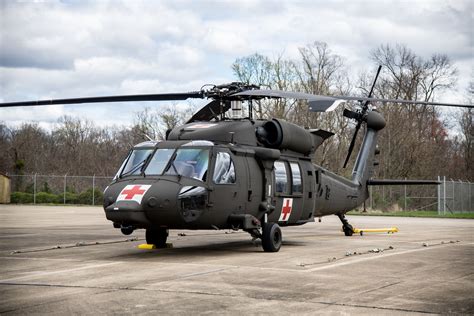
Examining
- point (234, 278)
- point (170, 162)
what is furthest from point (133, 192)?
point (234, 278)

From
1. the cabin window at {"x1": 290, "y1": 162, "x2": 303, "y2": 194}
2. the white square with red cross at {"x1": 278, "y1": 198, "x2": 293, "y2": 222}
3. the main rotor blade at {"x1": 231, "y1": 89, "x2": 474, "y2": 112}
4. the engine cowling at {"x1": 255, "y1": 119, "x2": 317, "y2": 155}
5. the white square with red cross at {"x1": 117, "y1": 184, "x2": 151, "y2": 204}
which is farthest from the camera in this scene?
the cabin window at {"x1": 290, "y1": 162, "x2": 303, "y2": 194}

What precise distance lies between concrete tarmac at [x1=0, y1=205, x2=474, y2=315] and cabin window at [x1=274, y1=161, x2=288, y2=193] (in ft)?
4.92

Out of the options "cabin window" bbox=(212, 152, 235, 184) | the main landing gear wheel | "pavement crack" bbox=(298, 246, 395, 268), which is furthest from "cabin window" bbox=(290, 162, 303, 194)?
the main landing gear wheel

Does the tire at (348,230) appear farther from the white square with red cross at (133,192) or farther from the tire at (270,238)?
the white square with red cross at (133,192)

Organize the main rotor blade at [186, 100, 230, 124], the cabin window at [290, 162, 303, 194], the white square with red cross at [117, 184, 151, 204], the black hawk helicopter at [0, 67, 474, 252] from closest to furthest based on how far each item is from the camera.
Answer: the white square with red cross at [117, 184, 151, 204]
the black hawk helicopter at [0, 67, 474, 252]
the main rotor blade at [186, 100, 230, 124]
the cabin window at [290, 162, 303, 194]

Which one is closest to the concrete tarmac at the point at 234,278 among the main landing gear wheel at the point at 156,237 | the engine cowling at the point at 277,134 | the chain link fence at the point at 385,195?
the main landing gear wheel at the point at 156,237

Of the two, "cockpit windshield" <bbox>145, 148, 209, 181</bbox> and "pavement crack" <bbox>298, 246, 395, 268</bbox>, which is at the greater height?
"cockpit windshield" <bbox>145, 148, 209, 181</bbox>

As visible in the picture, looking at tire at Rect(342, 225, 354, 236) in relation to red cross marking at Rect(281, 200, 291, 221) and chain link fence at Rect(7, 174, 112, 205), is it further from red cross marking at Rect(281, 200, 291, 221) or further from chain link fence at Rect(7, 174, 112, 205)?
chain link fence at Rect(7, 174, 112, 205)

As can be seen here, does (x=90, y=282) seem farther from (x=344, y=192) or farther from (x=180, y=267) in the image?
(x=344, y=192)

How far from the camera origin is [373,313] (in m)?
8.13

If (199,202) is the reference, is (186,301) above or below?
below

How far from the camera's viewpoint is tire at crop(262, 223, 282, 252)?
15438 millimetres

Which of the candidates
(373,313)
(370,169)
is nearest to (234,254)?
(373,313)

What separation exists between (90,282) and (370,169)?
44.6ft
